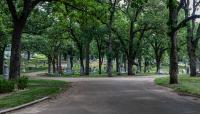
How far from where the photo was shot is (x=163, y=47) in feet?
256

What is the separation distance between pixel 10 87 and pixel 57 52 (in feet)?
156

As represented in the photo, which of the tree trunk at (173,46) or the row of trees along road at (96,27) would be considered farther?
the row of trees along road at (96,27)

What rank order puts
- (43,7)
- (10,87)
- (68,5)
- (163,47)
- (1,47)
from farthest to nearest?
(163,47)
(1,47)
(43,7)
(68,5)
(10,87)

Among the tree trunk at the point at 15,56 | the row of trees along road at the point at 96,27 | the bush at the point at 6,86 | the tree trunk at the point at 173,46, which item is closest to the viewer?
the bush at the point at 6,86

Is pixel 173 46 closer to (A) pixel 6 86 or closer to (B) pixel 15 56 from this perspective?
(B) pixel 15 56

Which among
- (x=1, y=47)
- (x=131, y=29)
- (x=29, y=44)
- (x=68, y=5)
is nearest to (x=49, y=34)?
(x=29, y=44)

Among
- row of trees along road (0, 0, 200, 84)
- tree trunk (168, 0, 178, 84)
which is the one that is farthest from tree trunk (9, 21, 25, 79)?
tree trunk (168, 0, 178, 84)

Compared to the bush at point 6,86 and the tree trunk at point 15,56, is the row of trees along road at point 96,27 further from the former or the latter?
the bush at point 6,86

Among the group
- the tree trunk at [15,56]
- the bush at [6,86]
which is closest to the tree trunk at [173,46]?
the tree trunk at [15,56]

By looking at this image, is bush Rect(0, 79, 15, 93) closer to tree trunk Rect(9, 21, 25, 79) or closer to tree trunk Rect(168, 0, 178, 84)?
tree trunk Rect(9, 21, 25, 79)

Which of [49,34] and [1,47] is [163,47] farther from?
[1,47]

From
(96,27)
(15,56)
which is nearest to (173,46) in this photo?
(15,56)

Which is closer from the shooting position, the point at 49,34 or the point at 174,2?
the point at 174,2

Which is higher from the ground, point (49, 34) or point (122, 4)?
point (122, 4)
